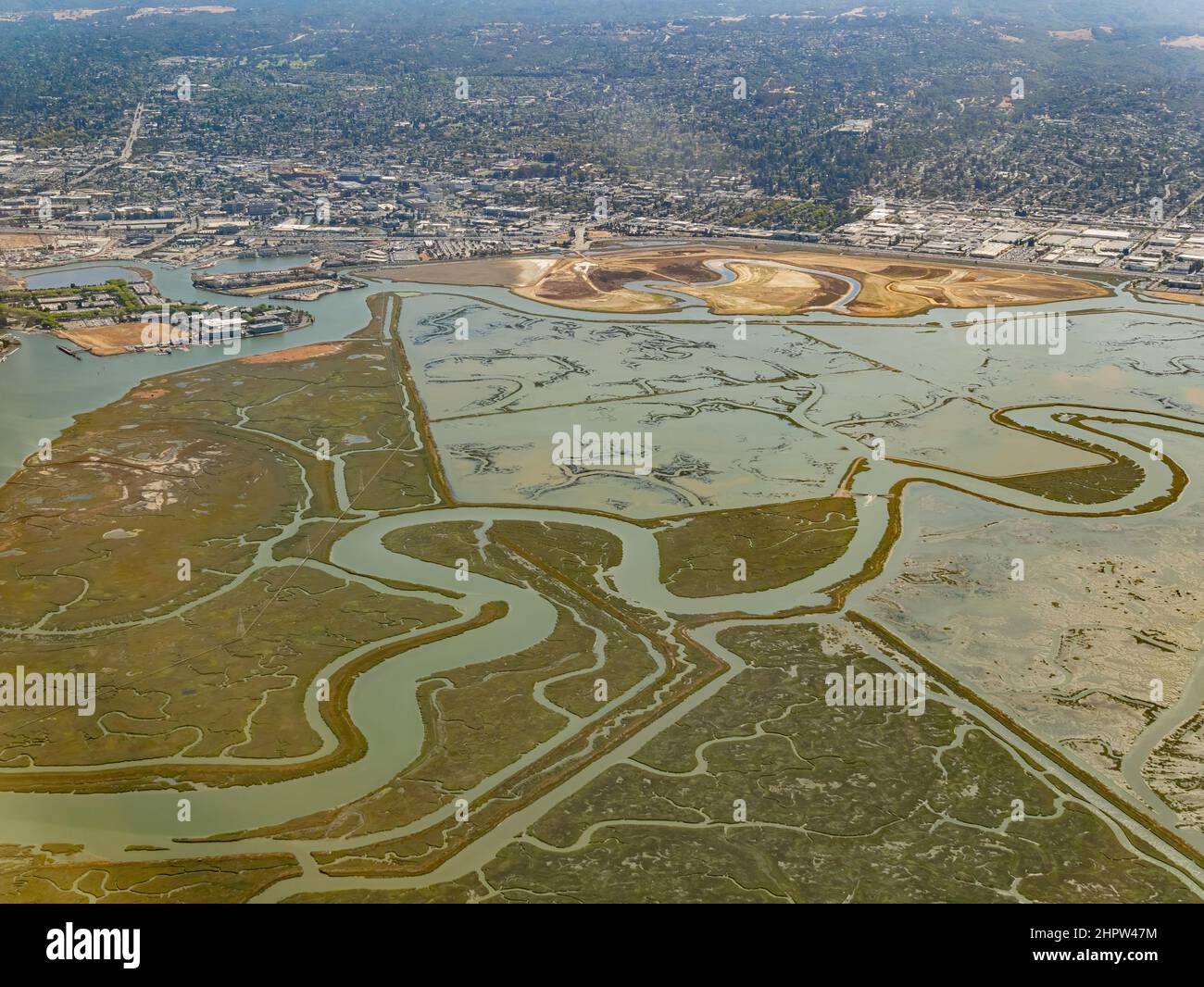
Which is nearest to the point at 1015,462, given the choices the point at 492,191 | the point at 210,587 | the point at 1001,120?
the point at 210,587

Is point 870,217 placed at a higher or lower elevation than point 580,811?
higher

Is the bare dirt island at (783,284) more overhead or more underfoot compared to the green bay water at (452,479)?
more overhead

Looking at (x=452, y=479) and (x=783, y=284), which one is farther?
(x=783, y=284)

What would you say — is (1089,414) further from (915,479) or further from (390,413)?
(390,413)

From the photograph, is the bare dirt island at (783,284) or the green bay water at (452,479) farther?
the bare dirt island at (783,284)

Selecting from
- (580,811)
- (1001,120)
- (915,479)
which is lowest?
(580,811)

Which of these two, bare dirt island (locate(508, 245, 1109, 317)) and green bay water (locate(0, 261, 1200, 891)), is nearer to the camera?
green bay water (locate(0, 261, 1200, 891))

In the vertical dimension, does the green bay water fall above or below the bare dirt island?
below

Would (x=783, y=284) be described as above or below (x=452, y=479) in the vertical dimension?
above

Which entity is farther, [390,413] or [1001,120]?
[1001,120]

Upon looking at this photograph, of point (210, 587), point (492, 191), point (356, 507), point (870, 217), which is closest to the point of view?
point (210, 587)

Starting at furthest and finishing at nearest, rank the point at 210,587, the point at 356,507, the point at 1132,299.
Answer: the point at 1132,299, the point at 356,507, the point at 210,587
